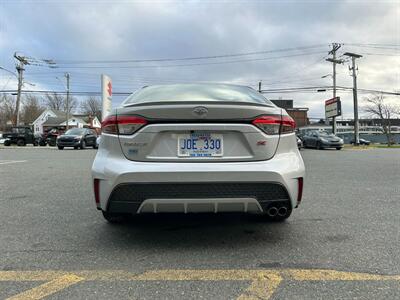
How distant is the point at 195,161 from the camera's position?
11.7 ft

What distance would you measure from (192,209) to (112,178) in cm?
75

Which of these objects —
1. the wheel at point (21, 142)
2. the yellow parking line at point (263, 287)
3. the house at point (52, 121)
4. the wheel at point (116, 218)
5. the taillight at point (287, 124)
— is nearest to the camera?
the yellow parking line at point (263, 287)

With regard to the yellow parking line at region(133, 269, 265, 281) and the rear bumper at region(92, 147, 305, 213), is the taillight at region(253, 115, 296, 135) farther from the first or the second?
the yellow parking line at region(133, 269, 265, 281)

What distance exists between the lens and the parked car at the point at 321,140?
27.0 metres

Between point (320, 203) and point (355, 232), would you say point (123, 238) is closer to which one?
point (355, 232)

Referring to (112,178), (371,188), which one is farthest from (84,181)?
(371,188)

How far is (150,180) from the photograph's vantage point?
11.4 ft

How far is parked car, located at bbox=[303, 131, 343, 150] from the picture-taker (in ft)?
88.7

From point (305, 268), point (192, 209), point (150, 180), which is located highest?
point (150, 180)

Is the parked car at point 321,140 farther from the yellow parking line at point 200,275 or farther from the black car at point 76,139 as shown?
the yellow parking line at point 200,275

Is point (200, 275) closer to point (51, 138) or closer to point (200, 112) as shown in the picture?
point (200, 112)

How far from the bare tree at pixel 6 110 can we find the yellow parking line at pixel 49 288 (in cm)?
9332

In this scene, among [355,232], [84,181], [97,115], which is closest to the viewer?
[355,232]

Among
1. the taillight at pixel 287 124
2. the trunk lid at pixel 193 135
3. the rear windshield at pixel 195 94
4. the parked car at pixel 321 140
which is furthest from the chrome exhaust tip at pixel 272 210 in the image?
the parked car at pixel 321 140
